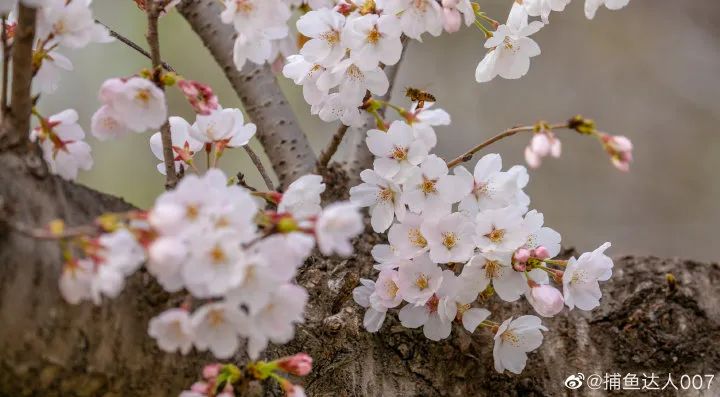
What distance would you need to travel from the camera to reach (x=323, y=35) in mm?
653

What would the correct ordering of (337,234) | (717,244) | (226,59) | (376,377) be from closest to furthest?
(337,234) < (376,377) < (226,59) < (717,244)

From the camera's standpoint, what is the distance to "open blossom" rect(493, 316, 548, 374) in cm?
70

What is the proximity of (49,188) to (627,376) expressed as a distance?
0.62 m

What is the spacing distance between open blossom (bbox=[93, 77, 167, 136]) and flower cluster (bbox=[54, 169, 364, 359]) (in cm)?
10

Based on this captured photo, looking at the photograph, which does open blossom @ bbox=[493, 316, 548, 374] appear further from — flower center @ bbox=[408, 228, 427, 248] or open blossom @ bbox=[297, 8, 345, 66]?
open blossom @ bbox=[297, 8, 345, 66]

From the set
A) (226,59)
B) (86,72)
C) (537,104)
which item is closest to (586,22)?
(537,104)

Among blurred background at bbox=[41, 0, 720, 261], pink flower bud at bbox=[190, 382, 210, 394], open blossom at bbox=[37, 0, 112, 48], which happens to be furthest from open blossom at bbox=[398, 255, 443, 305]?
blurred background at bbox=[41, 0, 720, 261]

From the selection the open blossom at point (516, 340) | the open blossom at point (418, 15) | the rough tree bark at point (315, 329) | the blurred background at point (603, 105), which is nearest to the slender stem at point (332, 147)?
the rough tree bark at point (315, 329)

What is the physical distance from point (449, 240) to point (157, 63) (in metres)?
0.28

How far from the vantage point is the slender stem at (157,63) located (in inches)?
22.2

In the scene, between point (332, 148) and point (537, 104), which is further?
point (537, 104)

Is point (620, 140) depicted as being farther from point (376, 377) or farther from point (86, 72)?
point (86, 72)

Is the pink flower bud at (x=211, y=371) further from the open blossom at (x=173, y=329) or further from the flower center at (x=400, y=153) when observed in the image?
the flower center at (x=400, y=153)

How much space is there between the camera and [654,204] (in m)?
2.42
